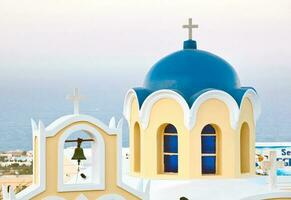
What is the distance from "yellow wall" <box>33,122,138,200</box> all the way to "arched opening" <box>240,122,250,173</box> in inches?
134

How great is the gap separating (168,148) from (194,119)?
947 millimetres

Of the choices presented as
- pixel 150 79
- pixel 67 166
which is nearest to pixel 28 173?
pixel 67 166

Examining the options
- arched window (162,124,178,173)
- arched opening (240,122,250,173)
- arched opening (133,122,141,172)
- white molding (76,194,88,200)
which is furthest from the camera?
arched opening (133,122,141,172)

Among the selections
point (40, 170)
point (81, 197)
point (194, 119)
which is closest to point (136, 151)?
point (194, 119)

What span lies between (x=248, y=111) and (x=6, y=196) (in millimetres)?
5379

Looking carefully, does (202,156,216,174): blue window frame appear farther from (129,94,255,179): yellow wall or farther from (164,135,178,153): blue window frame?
(164,135,178,153): blue window frame

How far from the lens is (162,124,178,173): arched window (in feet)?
45.0

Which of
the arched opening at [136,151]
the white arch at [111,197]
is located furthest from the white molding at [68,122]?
the arched opening at [136,151]

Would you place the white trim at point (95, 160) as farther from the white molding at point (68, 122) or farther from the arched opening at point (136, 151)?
the arched opening at point (136, 151)

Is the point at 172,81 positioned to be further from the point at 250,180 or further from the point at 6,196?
the point at 6,196

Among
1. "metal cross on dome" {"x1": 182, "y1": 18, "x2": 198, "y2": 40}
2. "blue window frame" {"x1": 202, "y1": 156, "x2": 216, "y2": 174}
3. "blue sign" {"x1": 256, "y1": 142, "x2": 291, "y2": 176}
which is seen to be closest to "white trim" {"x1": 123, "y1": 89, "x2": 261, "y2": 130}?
"blue window frame" {"x1": 202, "y1": 156, "x2": 216, "y2": 174}

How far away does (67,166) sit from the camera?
808 inches

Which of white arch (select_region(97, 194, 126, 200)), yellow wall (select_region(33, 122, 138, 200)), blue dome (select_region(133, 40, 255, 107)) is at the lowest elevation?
white arch (select_region(97, 194, 126, 200))

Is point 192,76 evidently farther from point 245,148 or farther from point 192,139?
point 245,148
